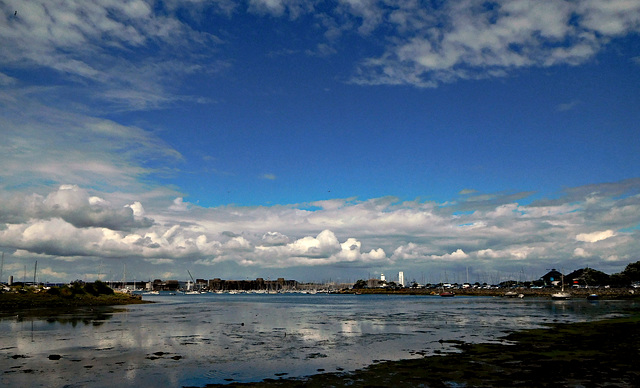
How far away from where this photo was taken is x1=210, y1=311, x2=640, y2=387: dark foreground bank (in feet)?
92.9

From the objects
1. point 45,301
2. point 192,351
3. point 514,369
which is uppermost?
point 514,369

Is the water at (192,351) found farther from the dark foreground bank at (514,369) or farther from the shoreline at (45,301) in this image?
the shoreline at (45,301)

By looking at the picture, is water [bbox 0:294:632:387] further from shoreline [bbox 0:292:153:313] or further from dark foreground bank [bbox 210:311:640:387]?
shoreline [bbox 0:292:153:313]

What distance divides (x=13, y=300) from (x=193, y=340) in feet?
293

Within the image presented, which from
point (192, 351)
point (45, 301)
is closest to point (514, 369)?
point (192, 351)

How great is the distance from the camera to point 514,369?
32.1 m

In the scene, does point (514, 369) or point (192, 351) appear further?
point (192, 351)

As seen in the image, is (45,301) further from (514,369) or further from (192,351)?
(514,369)

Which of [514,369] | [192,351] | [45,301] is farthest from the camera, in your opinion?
[45,301]

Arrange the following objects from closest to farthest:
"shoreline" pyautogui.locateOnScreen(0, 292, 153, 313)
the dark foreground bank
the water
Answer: the dark foreground bank, the water, "shoreline" pyautogui.locateOnScreen(0, 292, 153, 313)

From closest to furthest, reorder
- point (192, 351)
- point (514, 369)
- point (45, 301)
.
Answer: point (514, 369) < point (192, 351) < point (45, 301)

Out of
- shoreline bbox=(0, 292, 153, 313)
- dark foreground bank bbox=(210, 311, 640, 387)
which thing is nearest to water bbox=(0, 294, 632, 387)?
dark foreground bank bbox=(210, 311, 640, 387)

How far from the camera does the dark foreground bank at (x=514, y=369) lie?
28328 mm

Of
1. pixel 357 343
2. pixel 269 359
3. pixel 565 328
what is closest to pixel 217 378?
pixel 269 359
